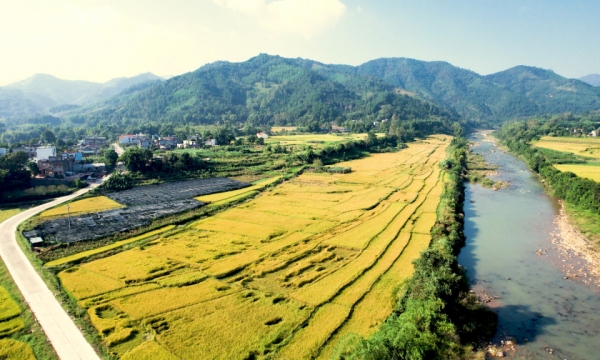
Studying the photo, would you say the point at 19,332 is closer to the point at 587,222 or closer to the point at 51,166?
the point at 51,166

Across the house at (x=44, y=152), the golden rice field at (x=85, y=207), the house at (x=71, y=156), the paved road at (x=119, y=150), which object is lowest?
the golden rice field at (x=85, y=207)

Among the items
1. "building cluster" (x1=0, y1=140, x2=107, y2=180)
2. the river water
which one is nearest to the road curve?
the river water

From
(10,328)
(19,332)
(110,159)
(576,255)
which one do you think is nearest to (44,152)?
(110,159)

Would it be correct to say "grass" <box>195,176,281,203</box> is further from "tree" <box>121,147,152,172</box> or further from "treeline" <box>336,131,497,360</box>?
"treeline" <box>336,131,497,360</box>

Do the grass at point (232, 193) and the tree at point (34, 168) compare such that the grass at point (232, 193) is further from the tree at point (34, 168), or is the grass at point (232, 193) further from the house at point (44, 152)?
the house at point (44, 152)

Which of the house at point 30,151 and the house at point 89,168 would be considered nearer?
the house at point 89,168

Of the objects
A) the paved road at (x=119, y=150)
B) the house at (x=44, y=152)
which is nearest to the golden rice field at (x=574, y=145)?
the paved road at (x=119, y=150)
